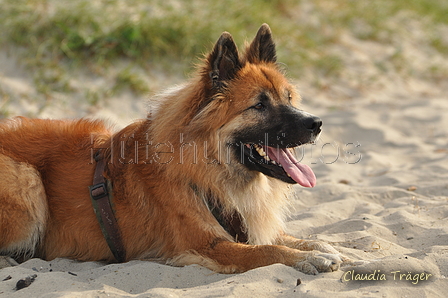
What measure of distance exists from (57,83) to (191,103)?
4178mm

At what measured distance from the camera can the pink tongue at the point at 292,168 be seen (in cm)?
363

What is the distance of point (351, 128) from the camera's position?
761 cm

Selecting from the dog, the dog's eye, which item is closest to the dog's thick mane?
the dog

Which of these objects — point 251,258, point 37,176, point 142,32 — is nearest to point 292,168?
point 251,258

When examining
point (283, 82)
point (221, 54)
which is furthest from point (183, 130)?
point (283, 82)

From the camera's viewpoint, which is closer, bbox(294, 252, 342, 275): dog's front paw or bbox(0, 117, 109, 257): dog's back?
bbox(294, 252, 342, 275): dog's front paw

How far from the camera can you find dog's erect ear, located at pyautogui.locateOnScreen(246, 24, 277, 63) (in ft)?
13.2

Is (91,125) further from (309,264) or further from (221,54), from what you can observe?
(309,264)

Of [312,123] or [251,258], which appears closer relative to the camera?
[251,258]

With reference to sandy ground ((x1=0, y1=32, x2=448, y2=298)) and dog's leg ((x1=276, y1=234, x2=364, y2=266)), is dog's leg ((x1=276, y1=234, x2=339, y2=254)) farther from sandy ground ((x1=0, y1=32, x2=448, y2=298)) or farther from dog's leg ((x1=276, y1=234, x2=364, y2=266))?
sandy ground ((x1=0, y1=32, x2=448, y2=298))

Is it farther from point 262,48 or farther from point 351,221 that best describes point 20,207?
point 351,221

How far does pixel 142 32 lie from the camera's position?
26.9 ft

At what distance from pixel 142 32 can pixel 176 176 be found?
5199mm

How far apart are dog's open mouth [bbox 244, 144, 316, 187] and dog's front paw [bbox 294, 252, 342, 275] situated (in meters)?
0.63
